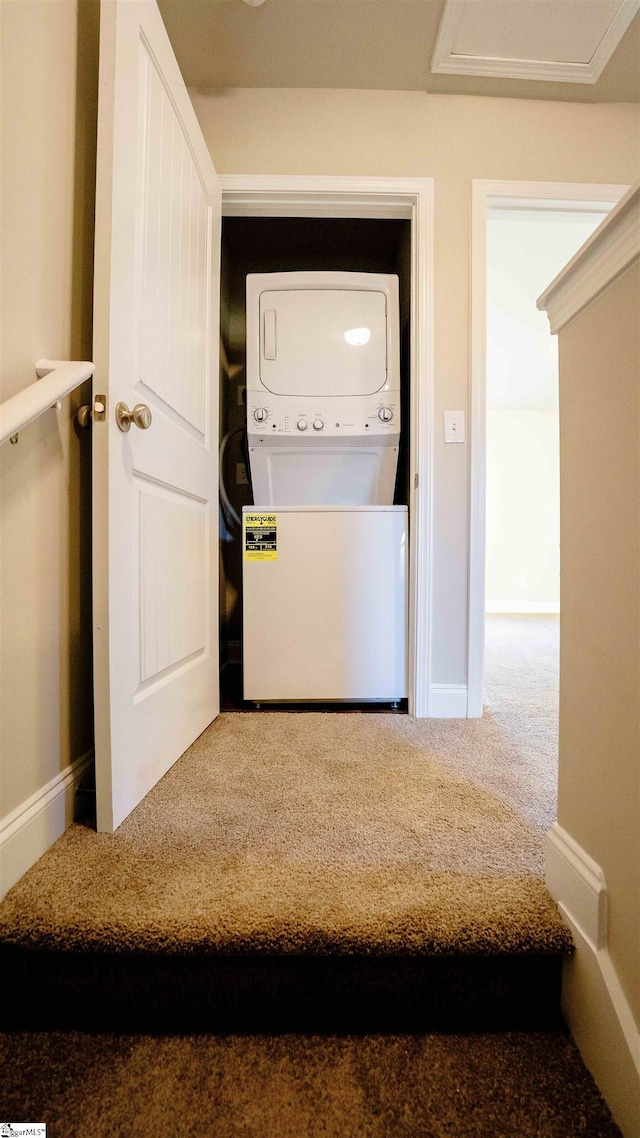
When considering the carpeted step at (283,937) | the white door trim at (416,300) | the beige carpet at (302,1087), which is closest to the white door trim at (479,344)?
the white door trim at (416,300)

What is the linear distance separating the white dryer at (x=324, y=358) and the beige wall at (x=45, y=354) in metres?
0.91

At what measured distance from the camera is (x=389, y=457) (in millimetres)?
1979

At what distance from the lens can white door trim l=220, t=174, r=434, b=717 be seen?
1714 mm

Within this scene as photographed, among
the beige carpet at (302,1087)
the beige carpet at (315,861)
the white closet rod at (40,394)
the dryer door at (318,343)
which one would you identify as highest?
the dryer door at (318,343)

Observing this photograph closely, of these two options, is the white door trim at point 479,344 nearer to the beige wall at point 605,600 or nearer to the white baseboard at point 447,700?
the white baseboard at point 447,700

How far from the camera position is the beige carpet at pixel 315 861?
0.72 meters

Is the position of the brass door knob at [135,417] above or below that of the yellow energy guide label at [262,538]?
above

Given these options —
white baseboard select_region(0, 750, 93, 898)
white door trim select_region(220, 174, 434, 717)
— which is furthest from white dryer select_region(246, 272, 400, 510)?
white baseboard select_region(0, 750, 93, 898)

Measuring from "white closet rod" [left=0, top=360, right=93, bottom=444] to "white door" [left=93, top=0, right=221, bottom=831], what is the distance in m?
0.08

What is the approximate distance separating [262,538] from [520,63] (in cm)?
178

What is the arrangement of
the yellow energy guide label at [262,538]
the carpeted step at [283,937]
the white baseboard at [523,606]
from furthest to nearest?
the white baseboard at [523,606] < the yellow energy guide label at [262,538] < the carpeted step at [283,937]

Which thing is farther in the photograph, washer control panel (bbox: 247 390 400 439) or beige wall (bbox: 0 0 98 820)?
washer control panel (bbox: 247 390 400 439)

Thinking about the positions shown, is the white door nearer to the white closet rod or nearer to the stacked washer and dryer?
the white closet rod

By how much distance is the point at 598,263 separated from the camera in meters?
0.68
